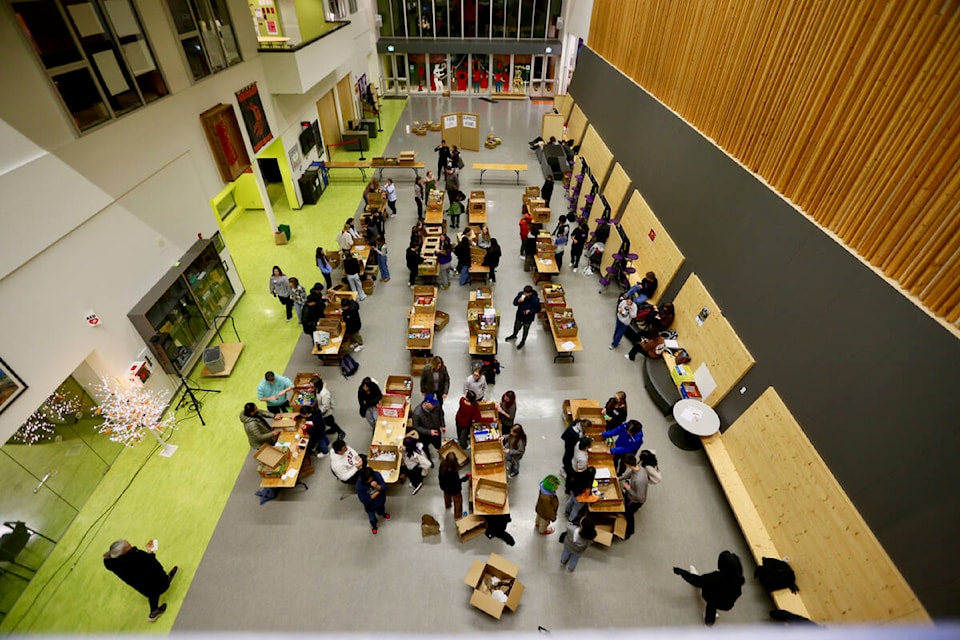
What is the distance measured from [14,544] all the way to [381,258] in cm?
811

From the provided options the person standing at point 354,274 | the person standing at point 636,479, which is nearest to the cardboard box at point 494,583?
the person standing at point 636,479

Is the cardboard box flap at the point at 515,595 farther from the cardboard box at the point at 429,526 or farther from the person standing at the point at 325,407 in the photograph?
the person standing at the point at 325,407

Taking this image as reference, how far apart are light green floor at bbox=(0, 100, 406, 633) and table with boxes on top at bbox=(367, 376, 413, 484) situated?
8.23 feet

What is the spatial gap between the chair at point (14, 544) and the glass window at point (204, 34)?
27.5 feet

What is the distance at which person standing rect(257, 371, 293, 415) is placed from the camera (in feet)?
25.7

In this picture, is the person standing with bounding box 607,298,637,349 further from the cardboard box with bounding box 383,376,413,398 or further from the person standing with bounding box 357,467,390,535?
the person standing with bounding box 357,467,390,535

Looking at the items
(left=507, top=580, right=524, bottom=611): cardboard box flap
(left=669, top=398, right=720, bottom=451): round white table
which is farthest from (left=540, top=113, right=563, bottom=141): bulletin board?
(left=507, top=580, right=524, bottom=611): cardboard box flap

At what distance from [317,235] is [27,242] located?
321 inches

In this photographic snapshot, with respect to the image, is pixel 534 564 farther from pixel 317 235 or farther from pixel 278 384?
pixel 317 235

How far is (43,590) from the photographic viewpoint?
616 centimetres

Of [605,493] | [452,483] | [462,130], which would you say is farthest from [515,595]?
[462,130]

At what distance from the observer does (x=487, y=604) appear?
5910 millimetres

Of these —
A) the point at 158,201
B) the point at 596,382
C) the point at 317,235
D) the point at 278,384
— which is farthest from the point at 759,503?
the point at 317,235

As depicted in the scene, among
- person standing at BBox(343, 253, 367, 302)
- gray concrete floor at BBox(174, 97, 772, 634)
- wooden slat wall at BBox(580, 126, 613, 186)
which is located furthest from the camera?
wooden slat wall at BBox(580, 126, 613, 186)
